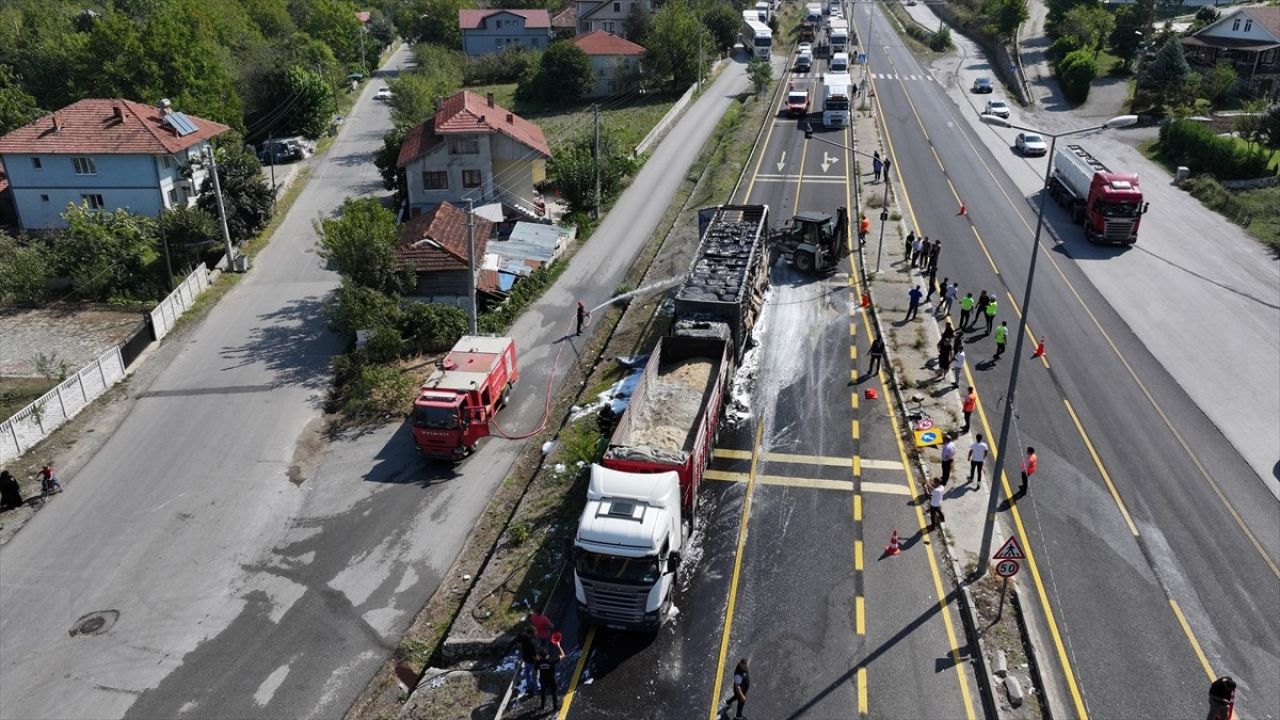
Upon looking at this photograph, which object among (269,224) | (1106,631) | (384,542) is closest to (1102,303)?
(1106,631)

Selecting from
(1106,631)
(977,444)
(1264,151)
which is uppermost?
(1264,151)

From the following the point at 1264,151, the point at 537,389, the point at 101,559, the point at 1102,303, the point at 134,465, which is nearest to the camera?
the point at 101,559

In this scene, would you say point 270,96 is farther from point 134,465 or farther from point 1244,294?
point 1244,294

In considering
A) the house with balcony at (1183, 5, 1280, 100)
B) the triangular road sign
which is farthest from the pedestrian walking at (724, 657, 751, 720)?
the house with balcony at (1183, 5, 1280, 100)

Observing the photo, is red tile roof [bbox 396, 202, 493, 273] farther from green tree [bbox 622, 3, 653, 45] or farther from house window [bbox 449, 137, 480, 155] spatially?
green tree [bbox 622, 3, 653, 45]

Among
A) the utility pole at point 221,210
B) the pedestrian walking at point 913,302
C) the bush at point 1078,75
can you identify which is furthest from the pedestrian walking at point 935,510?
the bush at point 1078,75

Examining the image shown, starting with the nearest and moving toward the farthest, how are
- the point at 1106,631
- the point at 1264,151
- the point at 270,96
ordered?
1. the point at 1106,631
2. the point at 1264,151
3. the point at 270,96

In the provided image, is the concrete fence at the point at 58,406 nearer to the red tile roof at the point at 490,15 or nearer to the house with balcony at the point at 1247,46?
the house with balcony at the point at 1247,46
